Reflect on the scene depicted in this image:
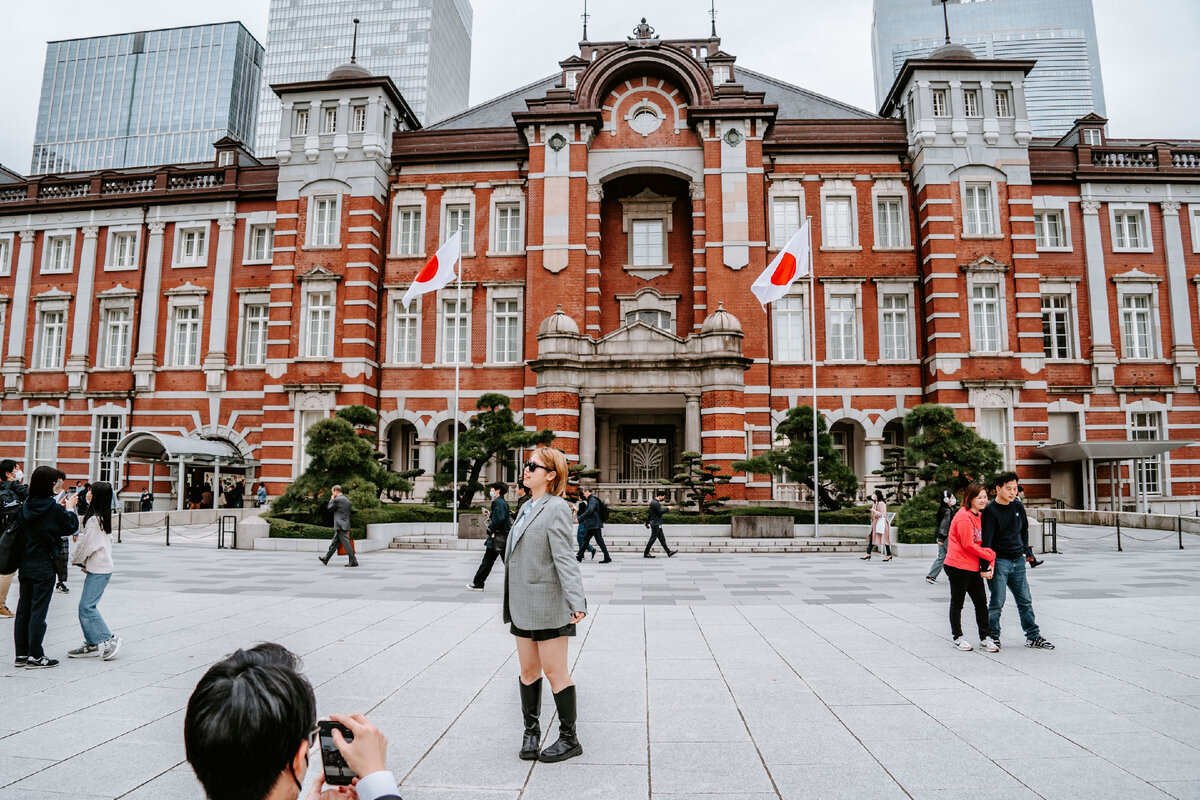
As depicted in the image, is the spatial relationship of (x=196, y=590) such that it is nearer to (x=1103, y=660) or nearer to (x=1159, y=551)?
(x=1103, y=660)

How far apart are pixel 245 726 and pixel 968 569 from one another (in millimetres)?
7330

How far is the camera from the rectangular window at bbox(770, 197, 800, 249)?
92.8ft

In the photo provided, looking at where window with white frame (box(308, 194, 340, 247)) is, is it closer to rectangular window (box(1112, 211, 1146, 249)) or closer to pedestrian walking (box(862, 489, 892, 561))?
pedestrian walking (box(862, 489, 892, 561))

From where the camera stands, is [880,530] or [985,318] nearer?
[880,530]

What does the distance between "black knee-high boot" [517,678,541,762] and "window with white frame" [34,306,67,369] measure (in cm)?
3482

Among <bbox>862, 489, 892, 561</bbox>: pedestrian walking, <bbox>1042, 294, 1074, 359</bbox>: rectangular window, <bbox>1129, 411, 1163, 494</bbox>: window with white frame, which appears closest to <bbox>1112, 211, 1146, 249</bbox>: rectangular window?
<bbox>1042, 294, 1074, 359</bbox>: rectangular window

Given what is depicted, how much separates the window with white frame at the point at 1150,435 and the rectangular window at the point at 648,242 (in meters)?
18.3

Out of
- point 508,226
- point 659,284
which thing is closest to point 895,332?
point 659,284

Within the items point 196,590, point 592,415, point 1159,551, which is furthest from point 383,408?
point 1159,551

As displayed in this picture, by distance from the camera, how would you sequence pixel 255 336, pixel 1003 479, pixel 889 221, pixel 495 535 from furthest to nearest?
pixel 255 336 < pixel 889 221 < pixel 495 535 < pixel 1003 479

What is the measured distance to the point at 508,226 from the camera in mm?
29281

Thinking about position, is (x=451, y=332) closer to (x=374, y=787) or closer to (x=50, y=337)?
(x=50, y=337)

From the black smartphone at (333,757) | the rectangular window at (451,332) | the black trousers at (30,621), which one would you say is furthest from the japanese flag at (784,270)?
the black smartphone at (333,757)

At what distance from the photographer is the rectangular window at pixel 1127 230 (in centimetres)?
2858
